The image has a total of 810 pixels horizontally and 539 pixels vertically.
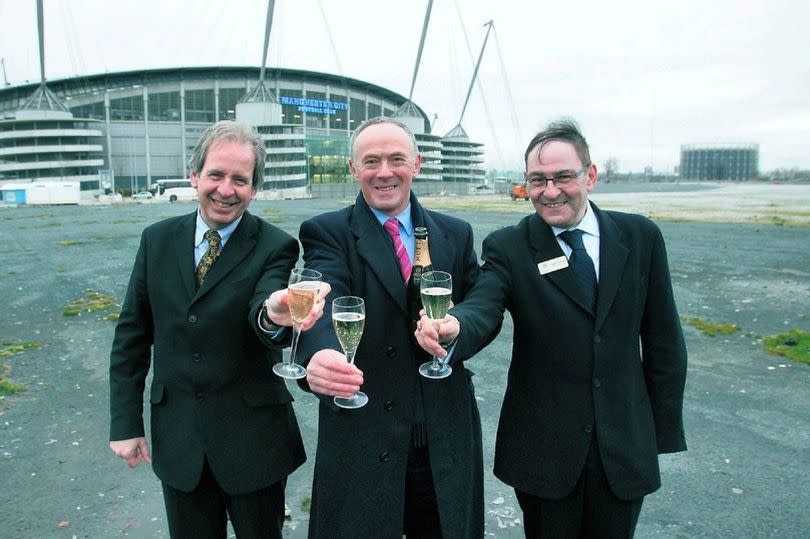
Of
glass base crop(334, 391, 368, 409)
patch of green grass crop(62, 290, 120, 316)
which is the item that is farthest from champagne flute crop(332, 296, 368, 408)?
patch of green grass crop(62, 290, 120, 316)

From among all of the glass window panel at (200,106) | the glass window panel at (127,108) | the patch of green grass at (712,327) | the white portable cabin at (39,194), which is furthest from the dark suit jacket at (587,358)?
the glass window panel at (127,108)

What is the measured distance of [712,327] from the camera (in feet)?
28.9

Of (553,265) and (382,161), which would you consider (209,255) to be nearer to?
(382,161)

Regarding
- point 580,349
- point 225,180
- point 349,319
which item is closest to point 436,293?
point 349,319

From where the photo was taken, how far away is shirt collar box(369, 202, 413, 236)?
2748mm

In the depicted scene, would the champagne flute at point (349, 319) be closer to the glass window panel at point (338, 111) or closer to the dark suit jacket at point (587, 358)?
the dark suit jacket at point (587, 358)

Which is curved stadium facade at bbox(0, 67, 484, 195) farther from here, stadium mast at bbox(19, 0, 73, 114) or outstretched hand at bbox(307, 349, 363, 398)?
outstretched hand at bbox(307, 349, 363, 398)

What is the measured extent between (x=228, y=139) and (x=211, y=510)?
1819 mm

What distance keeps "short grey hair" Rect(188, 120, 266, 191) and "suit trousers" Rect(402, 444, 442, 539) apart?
1559 millimetres

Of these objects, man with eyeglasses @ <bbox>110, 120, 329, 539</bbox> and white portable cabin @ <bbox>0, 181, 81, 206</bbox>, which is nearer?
man with eyeglasses @ <bbox>110, 120, 329, 539</bbox>

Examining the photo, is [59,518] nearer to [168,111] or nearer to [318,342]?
[318,342]

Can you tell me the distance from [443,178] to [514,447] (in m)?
132

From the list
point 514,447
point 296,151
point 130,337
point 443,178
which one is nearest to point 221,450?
point 130,337

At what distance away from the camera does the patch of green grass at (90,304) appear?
32.5ft
